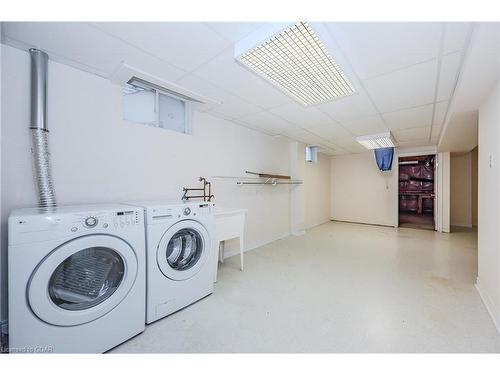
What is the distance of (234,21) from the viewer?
4.08 feet

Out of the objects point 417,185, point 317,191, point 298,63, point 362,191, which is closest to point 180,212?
point 298,63

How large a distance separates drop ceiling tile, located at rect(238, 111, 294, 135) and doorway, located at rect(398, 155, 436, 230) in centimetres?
547

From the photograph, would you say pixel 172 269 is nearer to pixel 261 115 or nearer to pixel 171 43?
pixel 171 43

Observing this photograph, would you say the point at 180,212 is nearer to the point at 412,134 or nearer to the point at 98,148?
the point at 98,148

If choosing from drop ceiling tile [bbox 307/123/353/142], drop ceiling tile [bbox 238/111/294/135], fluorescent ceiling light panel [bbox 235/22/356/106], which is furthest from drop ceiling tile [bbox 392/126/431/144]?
fluorescent ceiling light panel [bbox 235/22/356/106]

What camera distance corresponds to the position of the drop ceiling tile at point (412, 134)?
3.56 metres

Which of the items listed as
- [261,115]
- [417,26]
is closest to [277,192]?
[261,115]

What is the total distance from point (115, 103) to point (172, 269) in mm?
1701

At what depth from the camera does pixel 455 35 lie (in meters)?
1.31

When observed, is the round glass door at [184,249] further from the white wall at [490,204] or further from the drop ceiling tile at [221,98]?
the white wall at [490,204]

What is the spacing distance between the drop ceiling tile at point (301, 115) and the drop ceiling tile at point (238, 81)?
20 centimetres

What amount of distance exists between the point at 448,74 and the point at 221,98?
215cm

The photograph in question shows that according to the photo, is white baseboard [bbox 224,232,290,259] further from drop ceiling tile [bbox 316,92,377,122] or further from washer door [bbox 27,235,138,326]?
drop ceiling tile [bbox 316,92,377,122]

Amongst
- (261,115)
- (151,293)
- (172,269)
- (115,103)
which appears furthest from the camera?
(261,115)
